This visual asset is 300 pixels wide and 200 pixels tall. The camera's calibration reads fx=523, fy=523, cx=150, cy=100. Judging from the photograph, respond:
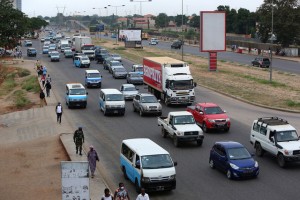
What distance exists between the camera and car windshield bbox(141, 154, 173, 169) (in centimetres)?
2139

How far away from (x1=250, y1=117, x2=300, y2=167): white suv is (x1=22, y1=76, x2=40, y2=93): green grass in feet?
111

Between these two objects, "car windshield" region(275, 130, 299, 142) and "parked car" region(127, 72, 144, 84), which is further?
"parked car" region(127, 72, 144, 84)

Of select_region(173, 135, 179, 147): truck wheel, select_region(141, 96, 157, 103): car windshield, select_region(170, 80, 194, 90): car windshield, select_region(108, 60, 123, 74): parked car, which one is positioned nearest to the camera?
select_region(173, 135, 179, 147): truck wheel

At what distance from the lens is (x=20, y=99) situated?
1991 inches

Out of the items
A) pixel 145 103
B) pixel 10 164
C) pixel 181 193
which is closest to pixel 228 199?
pixel 181 193

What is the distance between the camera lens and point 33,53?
101 m

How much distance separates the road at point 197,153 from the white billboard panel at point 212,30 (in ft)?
58.4

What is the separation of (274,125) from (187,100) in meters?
16.6

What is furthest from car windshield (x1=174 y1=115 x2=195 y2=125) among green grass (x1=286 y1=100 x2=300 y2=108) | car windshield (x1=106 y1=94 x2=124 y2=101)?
green grass (x1=286 y1=100 x2=300 y2=108)

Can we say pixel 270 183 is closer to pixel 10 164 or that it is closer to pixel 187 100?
pixel 10 164

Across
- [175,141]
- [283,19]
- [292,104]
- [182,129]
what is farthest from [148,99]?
[283,19]

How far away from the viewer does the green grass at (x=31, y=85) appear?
5744 centimetres

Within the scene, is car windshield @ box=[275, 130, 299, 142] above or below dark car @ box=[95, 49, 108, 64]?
below

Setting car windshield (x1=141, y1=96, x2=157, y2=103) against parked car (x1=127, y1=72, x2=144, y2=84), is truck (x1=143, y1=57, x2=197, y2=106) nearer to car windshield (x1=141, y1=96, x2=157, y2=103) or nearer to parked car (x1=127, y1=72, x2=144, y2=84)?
car windshield (x1=141, y1=96, x2=157, y2=103)
